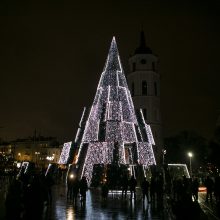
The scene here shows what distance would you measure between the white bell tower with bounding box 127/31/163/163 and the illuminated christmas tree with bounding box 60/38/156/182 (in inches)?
1314

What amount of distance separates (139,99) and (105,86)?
35.0 m

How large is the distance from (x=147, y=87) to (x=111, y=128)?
125ft

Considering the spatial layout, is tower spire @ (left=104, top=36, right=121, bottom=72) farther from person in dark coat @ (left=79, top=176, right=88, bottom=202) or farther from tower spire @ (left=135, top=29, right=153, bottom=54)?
tower spire @ (left=135, top=29, right=153, bottom=54)

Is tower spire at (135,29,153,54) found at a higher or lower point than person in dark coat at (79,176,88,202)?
higher

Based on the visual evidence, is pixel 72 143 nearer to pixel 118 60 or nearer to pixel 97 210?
pixel 118 60

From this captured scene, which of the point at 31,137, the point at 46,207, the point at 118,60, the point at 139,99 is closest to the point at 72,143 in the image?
the point at 118,60

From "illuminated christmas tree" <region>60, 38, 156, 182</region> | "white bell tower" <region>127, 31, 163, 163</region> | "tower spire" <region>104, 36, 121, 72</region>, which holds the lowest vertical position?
"illuminated christmas tree" <region>60, 38, 156, 182</region>

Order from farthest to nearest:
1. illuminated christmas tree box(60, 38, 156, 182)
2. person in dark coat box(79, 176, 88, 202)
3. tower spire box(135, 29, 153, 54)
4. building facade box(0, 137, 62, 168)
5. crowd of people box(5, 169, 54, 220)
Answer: building facade box(0, 137, 62, 168)
tower spire box(135, 29, 153, 54)
illuminated christmas tree box(60, 38, 156, 182)
person in dark coat box(79, 176, 88, 202)
crowd of people box(5, 169, 54, 220)

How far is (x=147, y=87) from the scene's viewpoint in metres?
70.6

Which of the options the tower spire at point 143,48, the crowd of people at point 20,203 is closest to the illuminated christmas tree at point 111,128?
the crowd of people at point 20,203

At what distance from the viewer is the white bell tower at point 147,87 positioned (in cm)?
6925

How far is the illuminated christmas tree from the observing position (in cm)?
3231


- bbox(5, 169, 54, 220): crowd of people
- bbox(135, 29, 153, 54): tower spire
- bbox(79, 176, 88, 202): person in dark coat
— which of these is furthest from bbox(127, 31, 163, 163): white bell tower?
bbox(5, 169, 54, 220): crowd of people

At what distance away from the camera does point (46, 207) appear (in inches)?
752
